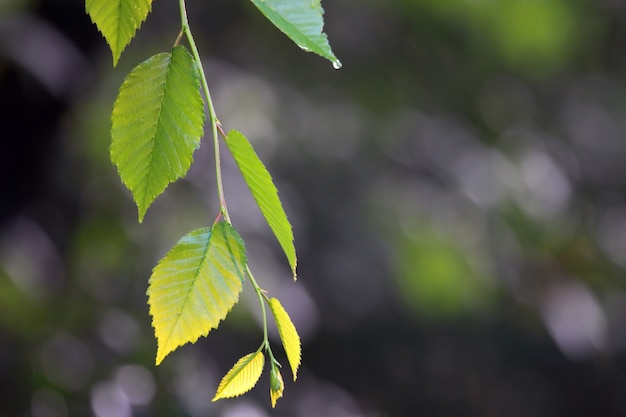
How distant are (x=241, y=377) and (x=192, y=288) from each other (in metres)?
0.07

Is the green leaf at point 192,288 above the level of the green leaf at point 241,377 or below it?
above

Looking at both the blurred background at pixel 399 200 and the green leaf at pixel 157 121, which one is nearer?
the green leaf at pixel 157 121

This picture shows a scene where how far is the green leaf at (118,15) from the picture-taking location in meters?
0.37

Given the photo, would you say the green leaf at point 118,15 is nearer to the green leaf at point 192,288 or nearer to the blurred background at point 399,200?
the green leaf at point 192,288

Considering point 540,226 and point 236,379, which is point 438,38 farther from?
point 236,379

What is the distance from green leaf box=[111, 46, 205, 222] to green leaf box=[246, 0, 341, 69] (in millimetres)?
50

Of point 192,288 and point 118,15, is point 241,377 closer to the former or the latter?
point 192,288

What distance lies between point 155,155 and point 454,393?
2.31m

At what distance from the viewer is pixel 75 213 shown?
1.89m

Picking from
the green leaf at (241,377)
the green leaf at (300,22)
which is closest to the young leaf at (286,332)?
the green leaf at (241,377)

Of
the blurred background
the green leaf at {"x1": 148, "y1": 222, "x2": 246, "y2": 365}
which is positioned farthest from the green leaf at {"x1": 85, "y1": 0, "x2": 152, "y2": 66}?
the blurred background

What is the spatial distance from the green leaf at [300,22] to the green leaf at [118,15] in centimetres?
6

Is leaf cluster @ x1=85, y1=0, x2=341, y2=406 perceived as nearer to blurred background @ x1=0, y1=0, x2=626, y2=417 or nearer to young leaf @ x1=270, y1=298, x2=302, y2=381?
young leaf @ x1=270, y1=298, x2=302, y2=381

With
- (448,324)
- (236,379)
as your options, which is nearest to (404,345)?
(448,324)
